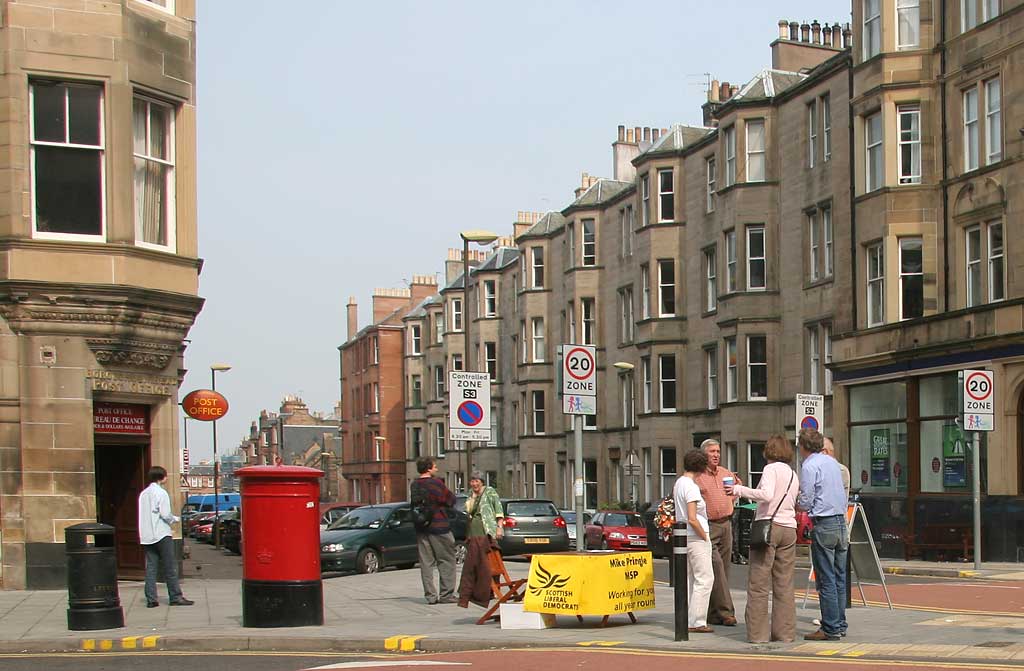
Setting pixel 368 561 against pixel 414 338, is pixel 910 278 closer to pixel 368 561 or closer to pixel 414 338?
pixel 368 561

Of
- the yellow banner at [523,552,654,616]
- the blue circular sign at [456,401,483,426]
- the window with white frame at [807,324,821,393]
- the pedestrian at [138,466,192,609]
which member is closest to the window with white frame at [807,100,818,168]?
the window with white frame at [807,324,821,393]

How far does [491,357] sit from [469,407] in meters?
51.9

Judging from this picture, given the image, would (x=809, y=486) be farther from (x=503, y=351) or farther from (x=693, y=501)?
(x=503, y=351)

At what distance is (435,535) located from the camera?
56.7 ft

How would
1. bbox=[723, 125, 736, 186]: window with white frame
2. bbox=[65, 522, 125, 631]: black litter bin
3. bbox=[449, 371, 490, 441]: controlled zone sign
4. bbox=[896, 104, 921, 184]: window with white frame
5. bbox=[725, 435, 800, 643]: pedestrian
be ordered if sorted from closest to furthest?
bbox=[725, 435, 800, 643]: pedestrian
bbox=[65, 522, 125, 631]: black litter bin
bbox=[449, 371, 490, 441]: controlled zone sign
bbox=[896, 104, 921, 184]: window with white frame
bbox=[723, 125, 736, 186]: window with white frame

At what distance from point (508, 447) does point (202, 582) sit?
45.2m

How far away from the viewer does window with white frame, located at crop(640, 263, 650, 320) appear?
51.7m

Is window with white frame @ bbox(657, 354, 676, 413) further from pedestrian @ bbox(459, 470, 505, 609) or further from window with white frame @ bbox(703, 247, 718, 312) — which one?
pedestrian @ bbox(459, 470, 505, 609)

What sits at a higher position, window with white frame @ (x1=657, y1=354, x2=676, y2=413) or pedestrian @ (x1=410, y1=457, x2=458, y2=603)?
window with white frame @ (x1=657, y1=354, x2=676, y2=413)

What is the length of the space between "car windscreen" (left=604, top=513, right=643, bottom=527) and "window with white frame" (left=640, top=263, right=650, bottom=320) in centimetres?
1658

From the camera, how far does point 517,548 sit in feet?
104

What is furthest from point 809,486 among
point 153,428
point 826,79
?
point 826,79

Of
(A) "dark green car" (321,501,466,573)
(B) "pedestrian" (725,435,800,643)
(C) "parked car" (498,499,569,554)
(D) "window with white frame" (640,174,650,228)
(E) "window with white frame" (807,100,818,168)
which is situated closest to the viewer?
(B) "pedestrian" (725,435,800,643)

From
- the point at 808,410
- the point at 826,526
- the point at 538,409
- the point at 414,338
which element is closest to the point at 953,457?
the point at 808,410
